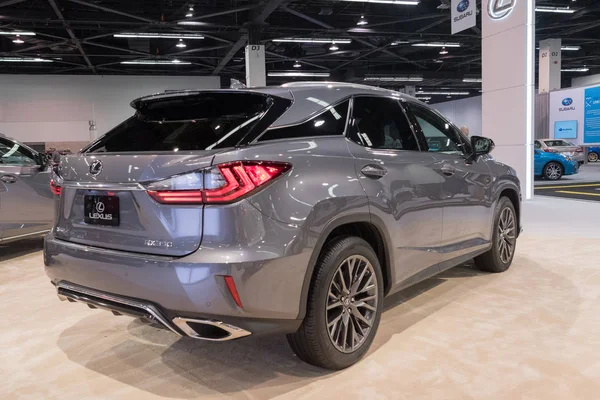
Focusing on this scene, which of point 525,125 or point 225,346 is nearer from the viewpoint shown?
point 225,346

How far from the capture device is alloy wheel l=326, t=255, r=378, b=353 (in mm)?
2584

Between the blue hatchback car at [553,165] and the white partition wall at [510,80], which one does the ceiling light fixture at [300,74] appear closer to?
the blue hatchback car at [553,165]

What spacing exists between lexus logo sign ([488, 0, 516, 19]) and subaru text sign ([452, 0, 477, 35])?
0.31 metres

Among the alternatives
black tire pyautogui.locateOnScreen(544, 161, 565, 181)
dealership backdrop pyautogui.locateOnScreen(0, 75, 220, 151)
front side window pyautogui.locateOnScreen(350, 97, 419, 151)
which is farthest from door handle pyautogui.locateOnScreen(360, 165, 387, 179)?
dealership backdrop pyautogui.locateOnScreen(0, 75, 220, 151)

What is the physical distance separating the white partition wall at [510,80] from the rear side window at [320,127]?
24.4 feet

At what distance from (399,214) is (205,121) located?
1.24 meters

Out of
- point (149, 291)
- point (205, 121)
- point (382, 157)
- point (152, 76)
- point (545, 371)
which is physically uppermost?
Answer: point (152, 76)

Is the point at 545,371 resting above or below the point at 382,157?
below

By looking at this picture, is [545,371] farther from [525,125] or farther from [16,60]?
[16,60]

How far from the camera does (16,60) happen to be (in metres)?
20.6

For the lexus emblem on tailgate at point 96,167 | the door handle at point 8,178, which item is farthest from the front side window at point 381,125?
the door handle at point 8,178

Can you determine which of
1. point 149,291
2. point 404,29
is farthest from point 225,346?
point 404,29

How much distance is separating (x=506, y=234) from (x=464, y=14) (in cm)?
700

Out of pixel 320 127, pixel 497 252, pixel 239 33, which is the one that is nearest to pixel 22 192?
pixel 320 127
